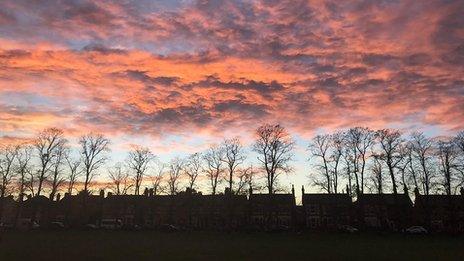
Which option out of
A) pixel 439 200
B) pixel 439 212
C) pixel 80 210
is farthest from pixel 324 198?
pixel 80 210


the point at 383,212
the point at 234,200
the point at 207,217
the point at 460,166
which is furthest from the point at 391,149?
the point at 207,217

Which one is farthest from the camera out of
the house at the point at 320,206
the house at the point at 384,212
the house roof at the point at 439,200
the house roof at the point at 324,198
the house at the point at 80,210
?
the house roof at the point at 324,198

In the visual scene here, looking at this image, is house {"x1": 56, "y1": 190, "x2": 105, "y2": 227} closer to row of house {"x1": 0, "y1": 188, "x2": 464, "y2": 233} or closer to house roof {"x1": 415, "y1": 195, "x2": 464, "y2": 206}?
row of house {"x1": 0, "y1": 188, "x2": 464, "y2": 233}

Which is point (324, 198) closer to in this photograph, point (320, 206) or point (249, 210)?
point (320, 206)

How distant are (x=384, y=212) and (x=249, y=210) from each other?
3599 centimetres

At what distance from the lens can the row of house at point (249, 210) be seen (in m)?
75.8

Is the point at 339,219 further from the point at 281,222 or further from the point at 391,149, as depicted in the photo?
the point at 391,149

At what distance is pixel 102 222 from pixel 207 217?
24.4 meters

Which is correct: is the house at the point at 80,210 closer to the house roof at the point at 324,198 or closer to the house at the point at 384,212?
the house roof at the point at 324,198

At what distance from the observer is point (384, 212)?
301ft

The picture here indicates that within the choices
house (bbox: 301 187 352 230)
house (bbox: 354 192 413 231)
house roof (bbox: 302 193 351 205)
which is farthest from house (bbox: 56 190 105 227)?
house (bbox: 354 192 413 231)

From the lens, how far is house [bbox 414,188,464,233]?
71125 millimetres

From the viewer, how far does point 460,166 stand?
233ft

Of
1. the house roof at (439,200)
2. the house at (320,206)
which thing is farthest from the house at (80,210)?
the house roof at (439,200)
